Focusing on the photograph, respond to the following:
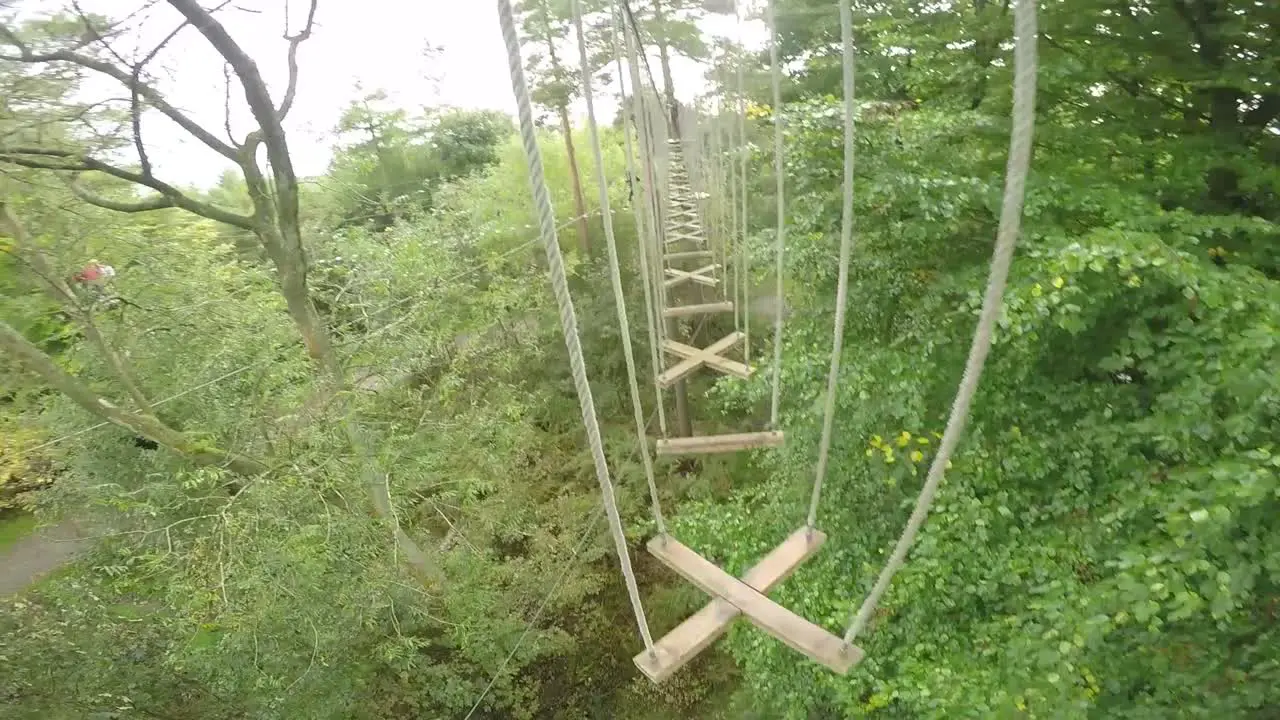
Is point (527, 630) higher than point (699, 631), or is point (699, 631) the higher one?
point (699, 631)

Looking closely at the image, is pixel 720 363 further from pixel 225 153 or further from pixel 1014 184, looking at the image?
pixel 225 153

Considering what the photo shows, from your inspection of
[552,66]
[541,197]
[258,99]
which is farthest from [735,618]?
[552,66]

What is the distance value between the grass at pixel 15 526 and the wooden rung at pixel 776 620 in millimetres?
4965

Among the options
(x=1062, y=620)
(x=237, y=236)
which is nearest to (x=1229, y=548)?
(x=1062, y=620)

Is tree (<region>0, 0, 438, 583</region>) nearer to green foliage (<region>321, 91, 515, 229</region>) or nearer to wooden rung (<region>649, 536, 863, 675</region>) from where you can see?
green foliage (<region>321, 91, 515, 229</region>)

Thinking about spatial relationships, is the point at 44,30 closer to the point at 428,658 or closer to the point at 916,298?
the point at 428,658

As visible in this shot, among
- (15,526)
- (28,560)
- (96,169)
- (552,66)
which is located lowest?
(28,560)

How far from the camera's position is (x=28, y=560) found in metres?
3.84

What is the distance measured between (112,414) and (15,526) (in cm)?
297

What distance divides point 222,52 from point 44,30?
1.77 ft

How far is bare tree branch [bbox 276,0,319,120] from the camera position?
2.51 m

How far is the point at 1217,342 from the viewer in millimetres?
1442

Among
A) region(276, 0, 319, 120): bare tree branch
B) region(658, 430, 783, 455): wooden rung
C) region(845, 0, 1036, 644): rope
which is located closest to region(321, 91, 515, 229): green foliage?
region(276, 0, 319, 120): bare tree branch

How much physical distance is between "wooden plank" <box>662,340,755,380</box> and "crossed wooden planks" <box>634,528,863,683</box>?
1.11 m
